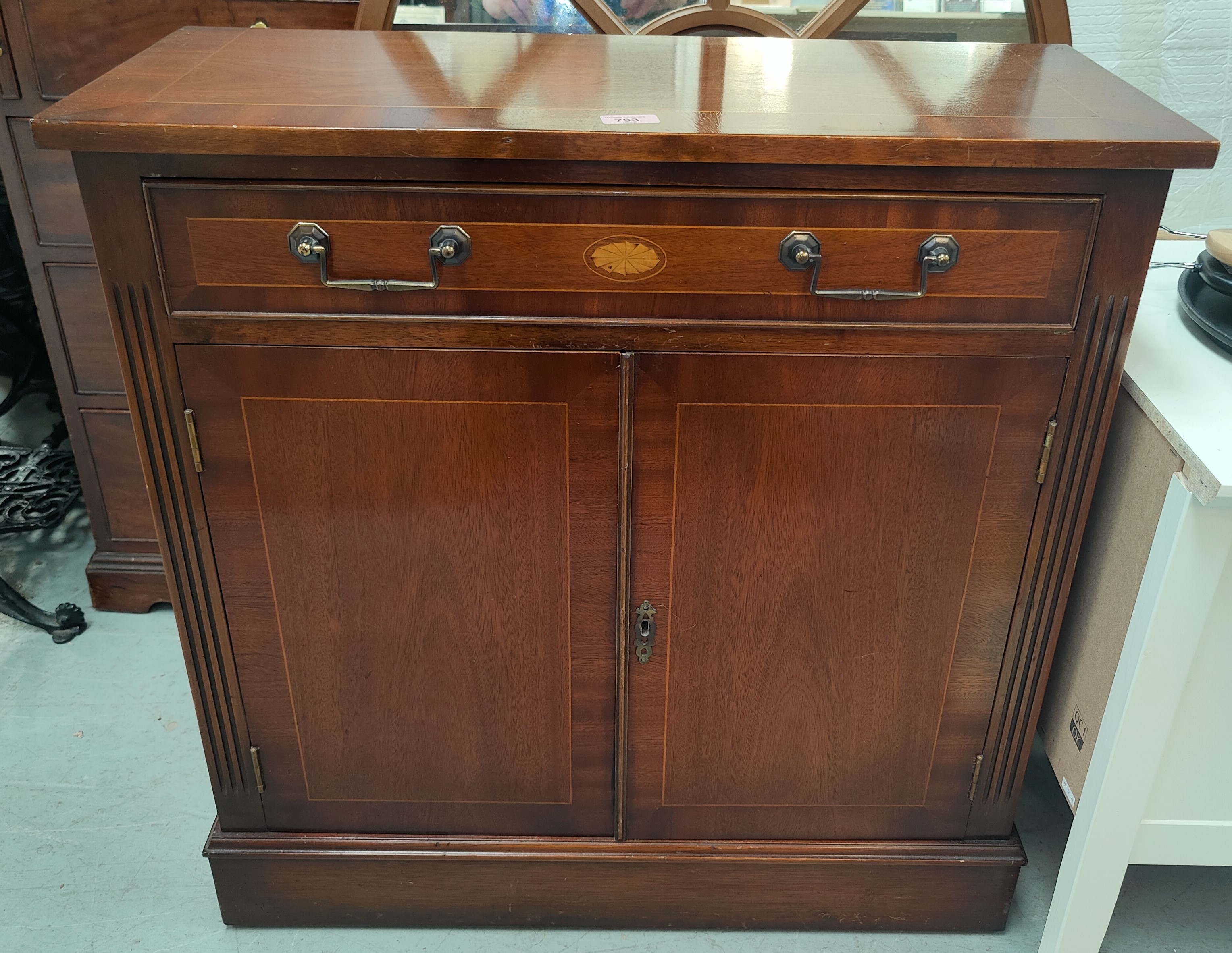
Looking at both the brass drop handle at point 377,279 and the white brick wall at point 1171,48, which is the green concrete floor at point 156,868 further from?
the white brick wall at point 1171,48

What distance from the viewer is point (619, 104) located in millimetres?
998

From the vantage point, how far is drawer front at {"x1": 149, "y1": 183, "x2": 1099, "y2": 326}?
94 cm

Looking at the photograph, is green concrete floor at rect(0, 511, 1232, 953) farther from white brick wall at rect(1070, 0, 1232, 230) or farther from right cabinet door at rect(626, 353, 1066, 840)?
white brick wall at rect(1070, 0, 1232, 230)

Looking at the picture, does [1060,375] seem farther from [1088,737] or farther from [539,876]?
[539,876]

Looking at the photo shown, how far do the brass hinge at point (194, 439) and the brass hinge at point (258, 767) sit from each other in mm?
352

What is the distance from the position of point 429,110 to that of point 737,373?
0.37 metres

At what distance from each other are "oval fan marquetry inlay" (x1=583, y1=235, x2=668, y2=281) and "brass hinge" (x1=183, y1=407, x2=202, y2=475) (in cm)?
42

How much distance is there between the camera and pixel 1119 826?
3.72 feet

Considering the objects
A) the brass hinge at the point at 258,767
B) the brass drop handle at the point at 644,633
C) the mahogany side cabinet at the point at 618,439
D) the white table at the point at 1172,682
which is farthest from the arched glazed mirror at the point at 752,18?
the brass hinge at the point at 258,767

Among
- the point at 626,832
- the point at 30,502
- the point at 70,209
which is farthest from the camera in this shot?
the point at 30,502

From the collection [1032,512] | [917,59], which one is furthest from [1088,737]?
[917,59]

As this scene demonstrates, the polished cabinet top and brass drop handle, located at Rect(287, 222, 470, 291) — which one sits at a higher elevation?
the polished cabinet top

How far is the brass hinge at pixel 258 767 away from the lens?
123 centimetres

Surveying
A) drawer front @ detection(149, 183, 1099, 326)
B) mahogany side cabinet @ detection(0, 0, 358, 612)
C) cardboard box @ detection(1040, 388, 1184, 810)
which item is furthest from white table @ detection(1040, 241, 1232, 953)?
mahogany side cabinet @ detection(0, 0, 358, 612)
